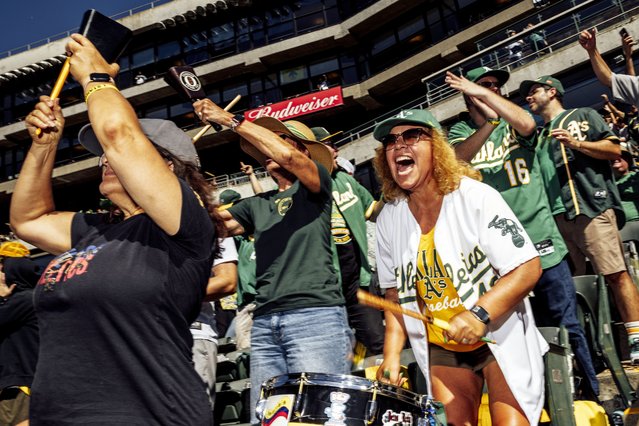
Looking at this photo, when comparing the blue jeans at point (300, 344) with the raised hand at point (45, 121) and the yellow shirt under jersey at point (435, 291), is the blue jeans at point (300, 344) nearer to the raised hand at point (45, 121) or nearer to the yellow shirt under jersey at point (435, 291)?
the yellow shirt under jersey at point (435, 291)

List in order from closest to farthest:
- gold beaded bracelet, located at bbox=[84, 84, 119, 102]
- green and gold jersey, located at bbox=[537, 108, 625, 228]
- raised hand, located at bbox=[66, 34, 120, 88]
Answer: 1. gold beaded bracelet, located at bbox=[84, 84, 119, 102]
2. raised hand, located at bbox=[66, 34, 120, 88]
3. green and gold jersey, located at bbox=[537, 108, 625, 228]

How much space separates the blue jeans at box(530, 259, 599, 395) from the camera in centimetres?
372

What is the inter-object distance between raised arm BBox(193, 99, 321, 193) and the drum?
1438mm

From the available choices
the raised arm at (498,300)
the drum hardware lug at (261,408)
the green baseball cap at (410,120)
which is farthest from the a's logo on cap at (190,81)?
the raised arm at (498,300)

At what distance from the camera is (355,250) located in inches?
171

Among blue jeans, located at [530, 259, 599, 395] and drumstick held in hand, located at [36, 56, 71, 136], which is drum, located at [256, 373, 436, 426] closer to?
drumstick held in hand, located at [36, 56, 71, 136]

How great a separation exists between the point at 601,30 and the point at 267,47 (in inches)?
726

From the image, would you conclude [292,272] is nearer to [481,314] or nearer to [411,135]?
[411,135]

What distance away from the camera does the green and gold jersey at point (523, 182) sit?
4117 millimetres

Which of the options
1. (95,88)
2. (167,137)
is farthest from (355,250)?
(95,88)

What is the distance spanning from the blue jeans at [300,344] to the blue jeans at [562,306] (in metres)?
1.57

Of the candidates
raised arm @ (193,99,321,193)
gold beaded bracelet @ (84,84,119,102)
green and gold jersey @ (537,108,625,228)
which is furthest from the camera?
green and gold jersey @ (537,108,625,228)

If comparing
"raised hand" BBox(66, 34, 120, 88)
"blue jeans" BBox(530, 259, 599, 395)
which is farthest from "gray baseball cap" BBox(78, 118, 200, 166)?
"blue jeans" BBox(530, 259, 599, 395)

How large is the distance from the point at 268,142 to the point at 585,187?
3.07 metres
